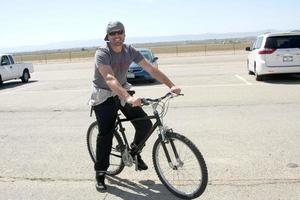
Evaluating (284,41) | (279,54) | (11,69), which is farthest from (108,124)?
(11,69)

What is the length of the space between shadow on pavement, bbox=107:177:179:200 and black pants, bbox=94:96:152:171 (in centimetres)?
28

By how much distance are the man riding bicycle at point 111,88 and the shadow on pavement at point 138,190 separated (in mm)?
184

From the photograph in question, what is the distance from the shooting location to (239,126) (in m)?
8.47

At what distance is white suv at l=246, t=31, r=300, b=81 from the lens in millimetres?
15797

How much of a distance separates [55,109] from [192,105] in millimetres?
3491

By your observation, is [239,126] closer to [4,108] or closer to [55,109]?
[55,109]

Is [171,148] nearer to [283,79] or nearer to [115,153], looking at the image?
[115,153]

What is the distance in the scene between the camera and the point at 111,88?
4.76 m

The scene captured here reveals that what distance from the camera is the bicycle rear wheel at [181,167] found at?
185 inches

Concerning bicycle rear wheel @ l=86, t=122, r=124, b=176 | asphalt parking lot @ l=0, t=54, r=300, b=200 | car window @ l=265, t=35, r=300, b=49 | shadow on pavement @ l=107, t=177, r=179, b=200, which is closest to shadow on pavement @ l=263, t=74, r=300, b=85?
car window @ l=265, t=35, r=300, b=49

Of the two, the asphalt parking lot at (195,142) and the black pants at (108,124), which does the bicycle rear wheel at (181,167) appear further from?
the black pants at (108,124)

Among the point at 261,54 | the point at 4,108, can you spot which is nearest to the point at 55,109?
the point at 4,108

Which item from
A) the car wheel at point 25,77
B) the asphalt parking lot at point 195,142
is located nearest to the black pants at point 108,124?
the asphalt parking lot at point 195,142

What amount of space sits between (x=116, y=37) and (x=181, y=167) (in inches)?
61.5
